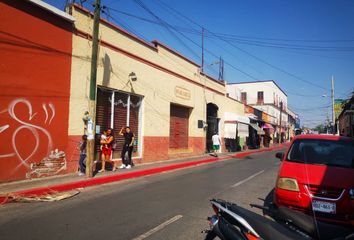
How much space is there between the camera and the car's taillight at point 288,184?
18.7ft

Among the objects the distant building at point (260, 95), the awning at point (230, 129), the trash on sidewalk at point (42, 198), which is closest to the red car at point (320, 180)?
the trash on sidewalk at point (42, 198)

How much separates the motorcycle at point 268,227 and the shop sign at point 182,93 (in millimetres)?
16122

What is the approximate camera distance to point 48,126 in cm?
1071

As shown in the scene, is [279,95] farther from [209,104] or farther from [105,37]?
[105,37]

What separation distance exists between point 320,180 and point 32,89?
897 cm

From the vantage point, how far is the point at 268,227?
3.29 metres

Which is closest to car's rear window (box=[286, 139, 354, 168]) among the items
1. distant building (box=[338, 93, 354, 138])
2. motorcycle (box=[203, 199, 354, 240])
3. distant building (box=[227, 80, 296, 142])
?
motorcycle (box=[203, 199, 354, 240])

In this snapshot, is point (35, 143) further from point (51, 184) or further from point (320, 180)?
point (320, 180)

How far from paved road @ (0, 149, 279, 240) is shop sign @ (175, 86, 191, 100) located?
1009 cm

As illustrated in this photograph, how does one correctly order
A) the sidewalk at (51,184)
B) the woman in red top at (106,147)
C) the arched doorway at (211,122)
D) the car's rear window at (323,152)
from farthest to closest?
the arched doorway at (211,122) < the woman in red top at (106,147) < the sidewalk at (51,184) < the car's rear window at (323,152)

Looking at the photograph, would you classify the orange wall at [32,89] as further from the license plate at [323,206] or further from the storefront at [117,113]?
the license plate at [323,206]

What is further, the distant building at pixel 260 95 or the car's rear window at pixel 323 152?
the distant building at pixel 260 95

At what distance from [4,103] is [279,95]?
64.4 metres

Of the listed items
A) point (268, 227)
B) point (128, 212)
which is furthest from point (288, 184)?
point (128, 212)
